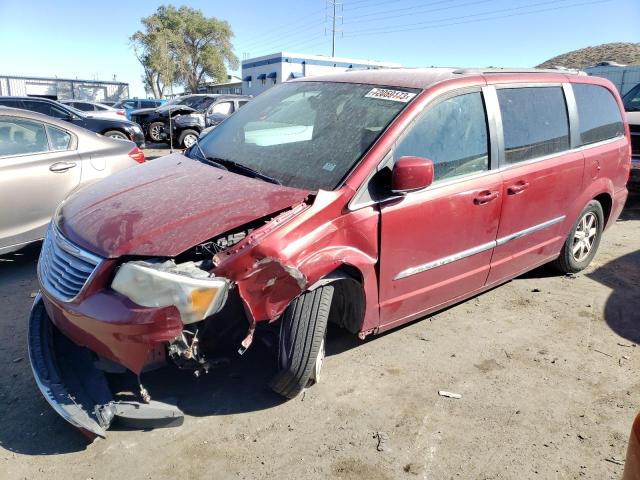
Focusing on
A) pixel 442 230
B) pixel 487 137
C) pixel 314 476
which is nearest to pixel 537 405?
pixel 442 230

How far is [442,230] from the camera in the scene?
316 cm

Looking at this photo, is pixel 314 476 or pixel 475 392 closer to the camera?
pixel 314 476

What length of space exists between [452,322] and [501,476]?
1593 mm

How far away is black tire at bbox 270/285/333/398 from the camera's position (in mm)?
2639

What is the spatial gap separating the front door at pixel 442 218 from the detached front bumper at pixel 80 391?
1459 mm

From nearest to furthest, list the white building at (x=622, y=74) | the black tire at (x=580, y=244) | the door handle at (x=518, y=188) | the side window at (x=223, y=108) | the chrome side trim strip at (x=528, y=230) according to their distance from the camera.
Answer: the door handle at (x=518, y=188), the chrome side trim strip at (x=528, y=230), the black tire at (x=580, y=244), the side window at (x=223, y=108), the white building at (x=622, y=74)

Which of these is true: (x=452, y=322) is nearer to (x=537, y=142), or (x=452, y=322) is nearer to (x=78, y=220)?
(x=537, y=142)

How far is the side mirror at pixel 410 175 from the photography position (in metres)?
2.75

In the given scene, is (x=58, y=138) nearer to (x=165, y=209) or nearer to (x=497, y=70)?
(x=165, y=209)

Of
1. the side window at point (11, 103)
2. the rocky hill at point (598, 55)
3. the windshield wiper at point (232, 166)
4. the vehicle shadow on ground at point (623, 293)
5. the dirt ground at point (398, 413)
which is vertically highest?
the rocky hill at point (598, 55)

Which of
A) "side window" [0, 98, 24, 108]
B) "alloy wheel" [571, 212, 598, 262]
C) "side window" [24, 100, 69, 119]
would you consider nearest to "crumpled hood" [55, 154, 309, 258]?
"alloy wheel" [571, 212, 598, 262]

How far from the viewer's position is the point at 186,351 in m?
2.42

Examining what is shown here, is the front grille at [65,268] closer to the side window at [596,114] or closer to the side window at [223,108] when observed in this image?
the side window at [596,114]

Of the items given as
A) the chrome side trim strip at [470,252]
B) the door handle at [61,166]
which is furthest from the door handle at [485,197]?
the door handle at [61,166]
